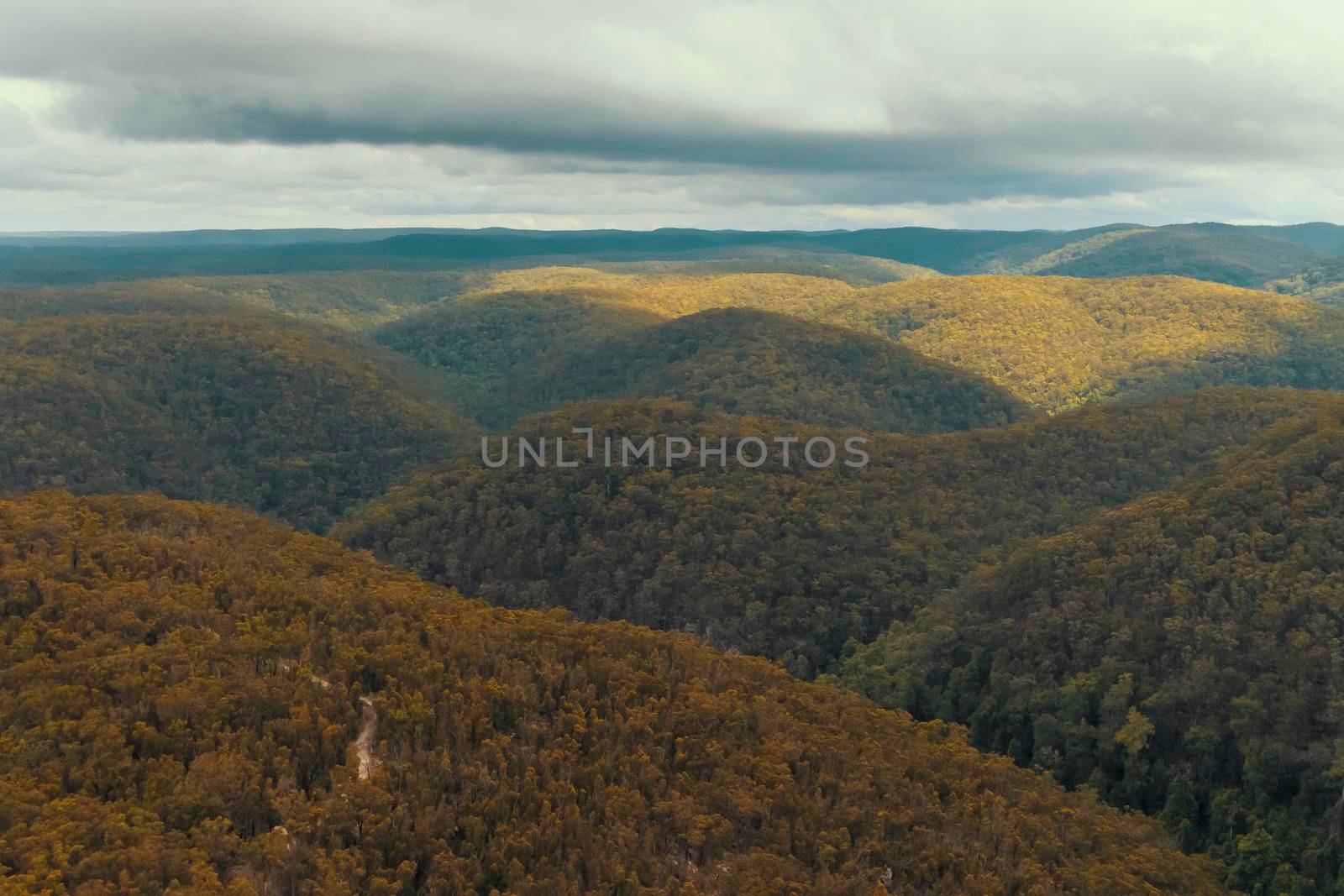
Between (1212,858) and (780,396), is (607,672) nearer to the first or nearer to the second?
(1212,858)

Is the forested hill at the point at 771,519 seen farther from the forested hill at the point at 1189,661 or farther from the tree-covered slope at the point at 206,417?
the tree-covered slope at the point at 206,417

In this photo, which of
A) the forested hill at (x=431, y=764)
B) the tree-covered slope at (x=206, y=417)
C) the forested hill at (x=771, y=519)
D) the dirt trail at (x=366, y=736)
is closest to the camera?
the forested hill at (x=431, y=764)

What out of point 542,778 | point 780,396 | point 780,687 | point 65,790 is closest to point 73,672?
point 65,790

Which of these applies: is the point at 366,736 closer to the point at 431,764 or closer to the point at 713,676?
the point at 431,764

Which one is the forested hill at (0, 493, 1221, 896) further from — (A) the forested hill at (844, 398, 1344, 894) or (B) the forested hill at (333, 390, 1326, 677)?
(B) the forested hill at (333, 390, 1326, 677)

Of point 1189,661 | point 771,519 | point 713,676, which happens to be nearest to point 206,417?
point 771,519

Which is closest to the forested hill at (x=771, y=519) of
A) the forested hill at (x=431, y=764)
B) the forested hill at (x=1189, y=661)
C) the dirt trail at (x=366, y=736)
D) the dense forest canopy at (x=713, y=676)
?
the dense forest canopy at (x=713, y=676)
